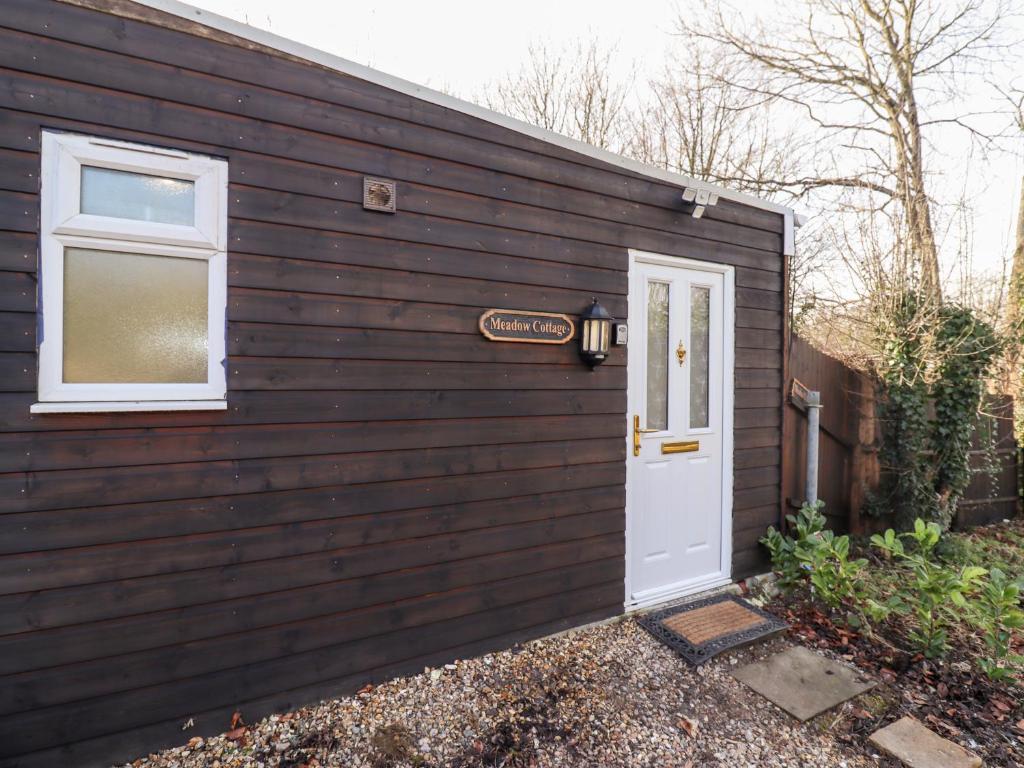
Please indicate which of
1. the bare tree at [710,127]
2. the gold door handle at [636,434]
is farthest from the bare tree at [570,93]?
the gold door handle at [636,434]

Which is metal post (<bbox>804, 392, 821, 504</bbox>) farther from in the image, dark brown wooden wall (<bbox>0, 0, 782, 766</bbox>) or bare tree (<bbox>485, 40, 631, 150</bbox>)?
bare tree (<bbox>485, 40, 631, 150</bbox>)

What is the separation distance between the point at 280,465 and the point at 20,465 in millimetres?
804

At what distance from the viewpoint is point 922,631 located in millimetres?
2719

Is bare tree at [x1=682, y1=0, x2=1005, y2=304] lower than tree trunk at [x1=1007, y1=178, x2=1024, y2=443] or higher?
higher

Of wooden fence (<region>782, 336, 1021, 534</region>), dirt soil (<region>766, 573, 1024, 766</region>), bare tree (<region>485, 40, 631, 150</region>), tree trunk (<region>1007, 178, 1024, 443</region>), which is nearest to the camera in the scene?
dirt soil (<region>766, 573, 1024, 766</region>)

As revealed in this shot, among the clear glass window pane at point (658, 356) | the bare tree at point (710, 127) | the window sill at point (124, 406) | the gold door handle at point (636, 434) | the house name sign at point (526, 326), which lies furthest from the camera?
the bare tree at point (710, 127)

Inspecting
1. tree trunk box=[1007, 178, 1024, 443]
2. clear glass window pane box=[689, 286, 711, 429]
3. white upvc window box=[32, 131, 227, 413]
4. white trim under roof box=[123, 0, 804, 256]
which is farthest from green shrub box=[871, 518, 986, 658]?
white upvc window box=[32, 131, 227, 413]

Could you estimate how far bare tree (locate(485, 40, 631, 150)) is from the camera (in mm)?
8406

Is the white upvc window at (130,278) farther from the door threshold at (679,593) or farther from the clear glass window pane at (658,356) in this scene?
the door threshold at (679,593)

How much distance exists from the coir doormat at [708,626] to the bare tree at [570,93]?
7.77 meters

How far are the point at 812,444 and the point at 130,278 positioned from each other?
4226 mm

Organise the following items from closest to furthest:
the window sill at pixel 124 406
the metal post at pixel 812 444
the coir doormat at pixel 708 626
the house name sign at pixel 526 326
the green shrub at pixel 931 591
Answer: the window sill at pixel 124 406 < the green shrub at pixel 931 591 < the house name sign at pixel 526 326 < the coir doormat at pixel 708 626 < the metal post at pixel 812 444

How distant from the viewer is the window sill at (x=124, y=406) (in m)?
1.73

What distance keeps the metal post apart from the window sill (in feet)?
12.6
